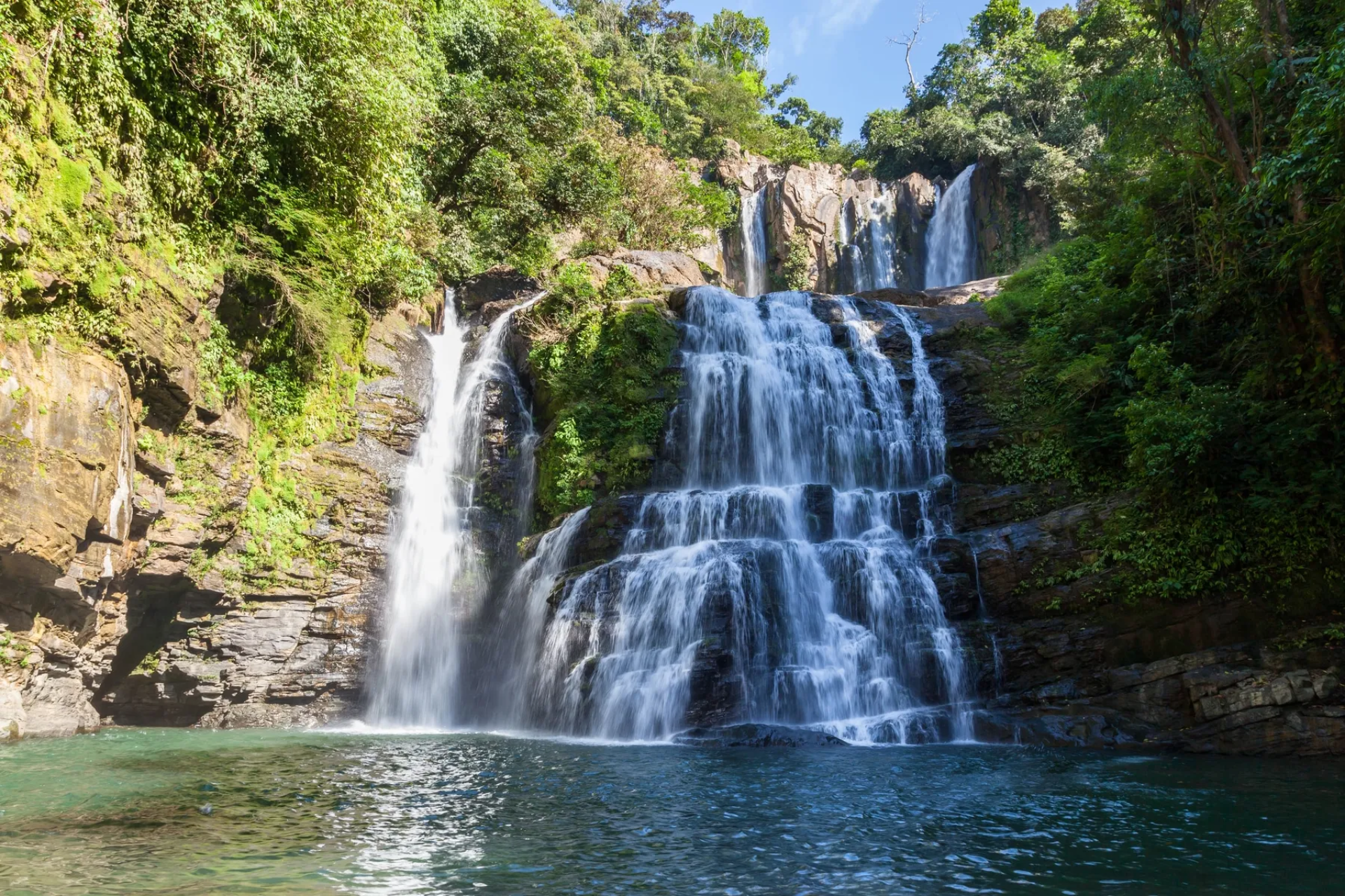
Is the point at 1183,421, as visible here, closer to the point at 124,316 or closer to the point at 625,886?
the point at 625,886

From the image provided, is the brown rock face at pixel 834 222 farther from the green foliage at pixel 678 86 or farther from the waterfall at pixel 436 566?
the waterfall at pixel 436 566

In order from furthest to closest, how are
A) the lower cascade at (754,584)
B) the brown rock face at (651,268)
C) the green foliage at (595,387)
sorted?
the brown rock face at (651,268), the green foliage at (595,387), the lower cascade at (754,584)

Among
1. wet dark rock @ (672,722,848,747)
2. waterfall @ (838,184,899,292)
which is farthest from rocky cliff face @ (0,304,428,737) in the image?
waterfall @ (838,184,899,292)

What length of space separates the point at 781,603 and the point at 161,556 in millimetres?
10116

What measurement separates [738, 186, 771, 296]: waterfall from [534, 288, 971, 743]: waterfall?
18.6 metres

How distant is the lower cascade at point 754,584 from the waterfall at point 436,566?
0.19 ft

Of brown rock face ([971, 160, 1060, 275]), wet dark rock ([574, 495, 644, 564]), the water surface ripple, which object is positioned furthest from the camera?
brown rock face ([971, 160, 1060, 275])

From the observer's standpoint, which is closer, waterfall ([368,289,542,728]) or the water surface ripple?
the water surface ripple

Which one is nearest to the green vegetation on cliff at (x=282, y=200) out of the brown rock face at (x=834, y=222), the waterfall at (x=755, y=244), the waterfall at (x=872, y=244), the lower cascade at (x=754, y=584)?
the lower cascade at (x=754, y=584)

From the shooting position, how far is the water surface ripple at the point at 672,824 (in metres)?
4.32

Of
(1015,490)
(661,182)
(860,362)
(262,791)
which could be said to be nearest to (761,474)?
(860,362)

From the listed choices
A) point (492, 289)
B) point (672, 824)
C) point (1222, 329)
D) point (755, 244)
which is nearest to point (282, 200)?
point (492, 289)

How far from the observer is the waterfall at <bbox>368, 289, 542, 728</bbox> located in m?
14.5

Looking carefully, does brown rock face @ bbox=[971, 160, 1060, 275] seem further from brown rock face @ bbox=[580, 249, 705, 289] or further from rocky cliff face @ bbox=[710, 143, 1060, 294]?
brown rock face @ bbox=[580, 249, 705, 289]
